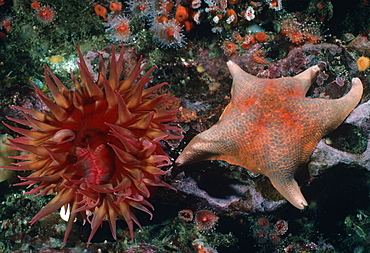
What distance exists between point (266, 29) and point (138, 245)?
11.5 ft

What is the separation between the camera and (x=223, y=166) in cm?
337

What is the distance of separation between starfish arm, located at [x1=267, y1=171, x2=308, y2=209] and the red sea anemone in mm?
1184

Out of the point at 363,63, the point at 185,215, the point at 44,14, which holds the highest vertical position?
the point at 44,14

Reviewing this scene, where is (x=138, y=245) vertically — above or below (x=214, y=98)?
below

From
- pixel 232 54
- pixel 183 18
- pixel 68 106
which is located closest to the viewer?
pixel 68 106

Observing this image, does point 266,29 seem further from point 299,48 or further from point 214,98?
point 214,98

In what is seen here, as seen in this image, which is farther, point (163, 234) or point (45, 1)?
point (45, 1)

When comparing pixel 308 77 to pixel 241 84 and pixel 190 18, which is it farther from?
pixel 190 18

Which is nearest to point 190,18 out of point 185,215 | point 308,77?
point 308,77

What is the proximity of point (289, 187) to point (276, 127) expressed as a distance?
2.19ft

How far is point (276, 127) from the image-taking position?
277cm

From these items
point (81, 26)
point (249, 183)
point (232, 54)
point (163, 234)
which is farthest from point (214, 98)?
point (81, 26)

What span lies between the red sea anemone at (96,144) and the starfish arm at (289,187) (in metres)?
1.18

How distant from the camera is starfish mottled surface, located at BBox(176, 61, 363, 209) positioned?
2.78 metres
